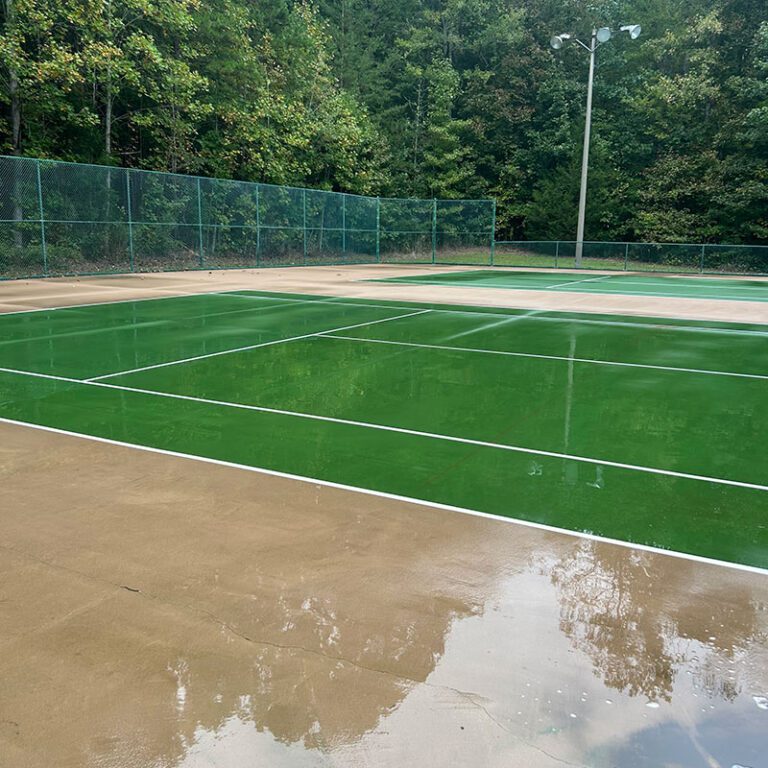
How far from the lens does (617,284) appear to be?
2230 cm

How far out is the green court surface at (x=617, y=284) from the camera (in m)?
19.3

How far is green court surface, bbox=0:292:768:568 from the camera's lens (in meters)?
4.45

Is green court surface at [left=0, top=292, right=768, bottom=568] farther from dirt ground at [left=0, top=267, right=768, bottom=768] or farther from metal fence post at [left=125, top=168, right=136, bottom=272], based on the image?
metal fence post at [left=125, top=168, right=136, bottom=272]

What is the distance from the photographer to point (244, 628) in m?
2.89

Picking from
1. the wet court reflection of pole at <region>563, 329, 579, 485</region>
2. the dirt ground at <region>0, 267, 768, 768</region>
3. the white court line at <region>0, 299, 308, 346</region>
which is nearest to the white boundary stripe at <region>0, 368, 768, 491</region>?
the wet court reflection of pole at <region>563, 329, 579, 485</region>

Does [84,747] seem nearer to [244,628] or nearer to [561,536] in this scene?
[244,628]

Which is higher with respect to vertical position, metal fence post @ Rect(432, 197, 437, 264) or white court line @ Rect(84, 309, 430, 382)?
metal fence post @ Rect(432, 197, 437, 264)

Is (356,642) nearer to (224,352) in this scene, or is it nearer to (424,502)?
(424,502)

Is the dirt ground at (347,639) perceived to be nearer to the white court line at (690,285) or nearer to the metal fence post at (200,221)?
the metal fence post at (200,221)

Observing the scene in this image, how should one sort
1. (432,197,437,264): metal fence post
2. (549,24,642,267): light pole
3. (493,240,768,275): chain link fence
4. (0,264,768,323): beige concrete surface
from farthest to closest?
1. (432,197,437,264): metal fence post
2. (493,240,768,275): chain link fence
3. (549,24,642,267): light pole
4. (0,264,768,323): beige concrete surface

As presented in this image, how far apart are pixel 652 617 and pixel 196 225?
841 inches

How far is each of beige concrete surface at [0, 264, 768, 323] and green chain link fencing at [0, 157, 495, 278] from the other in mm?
878

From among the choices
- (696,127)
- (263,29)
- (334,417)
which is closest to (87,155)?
(263,29)

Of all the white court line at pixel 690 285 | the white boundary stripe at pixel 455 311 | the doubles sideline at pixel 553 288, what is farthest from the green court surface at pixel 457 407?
the white court line at pixel 690 285
